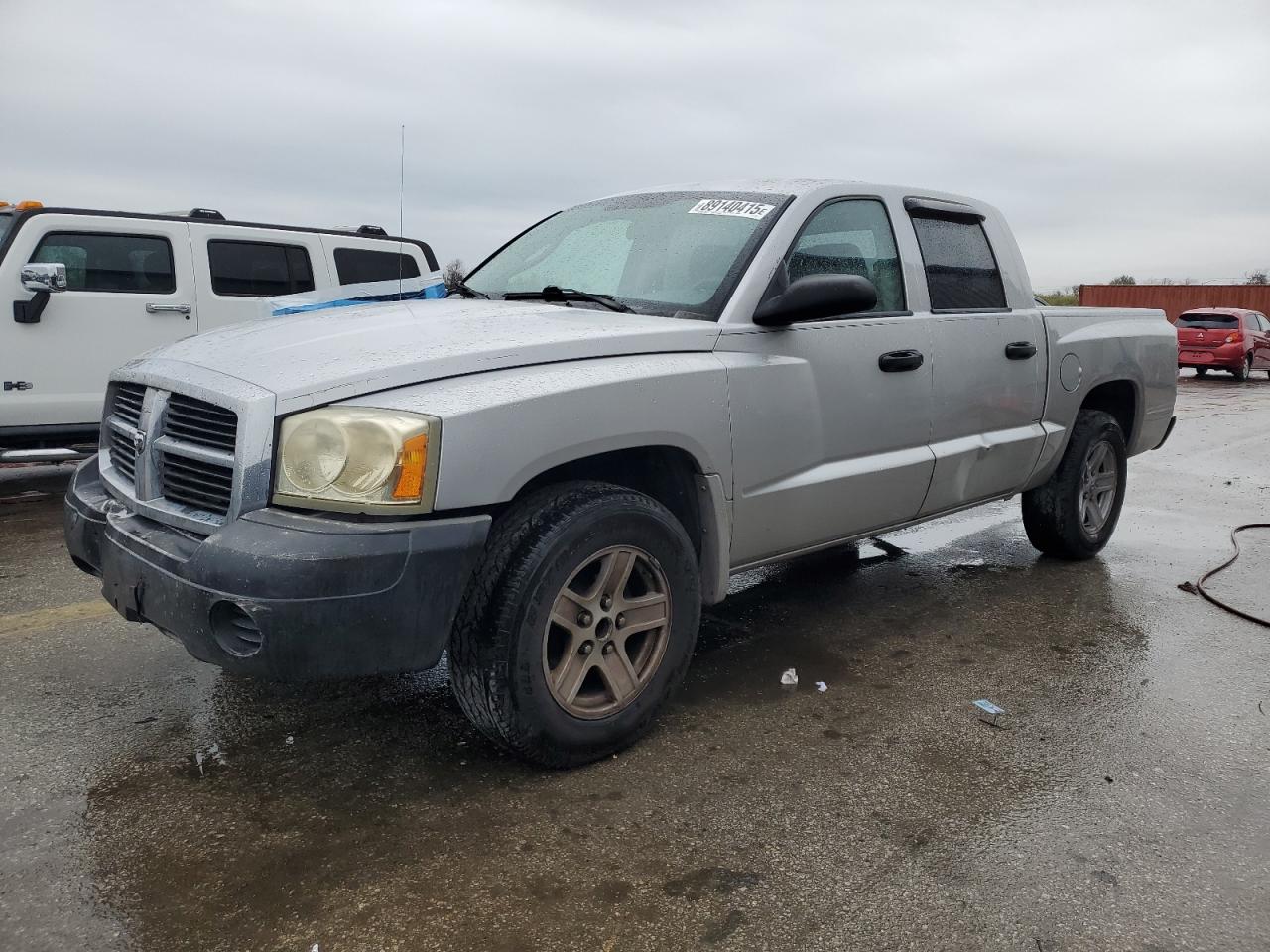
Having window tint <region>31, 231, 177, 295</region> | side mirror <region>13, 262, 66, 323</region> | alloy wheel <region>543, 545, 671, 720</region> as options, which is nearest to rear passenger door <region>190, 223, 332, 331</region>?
window tint <region>31, 231, 177, 295</region>

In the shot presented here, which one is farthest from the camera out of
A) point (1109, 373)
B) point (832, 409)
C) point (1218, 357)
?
point (1218, 357)

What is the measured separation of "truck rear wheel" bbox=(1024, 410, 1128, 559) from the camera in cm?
521

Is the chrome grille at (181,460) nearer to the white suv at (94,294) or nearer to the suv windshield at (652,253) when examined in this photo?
the suv windshield at (652,253)

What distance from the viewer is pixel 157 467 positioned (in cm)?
290

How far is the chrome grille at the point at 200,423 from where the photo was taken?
268cm

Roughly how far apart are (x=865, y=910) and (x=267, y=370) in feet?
6.52

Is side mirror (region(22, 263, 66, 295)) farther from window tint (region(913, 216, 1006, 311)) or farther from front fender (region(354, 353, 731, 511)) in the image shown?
window tint (region(913, 216, 1006, 311))

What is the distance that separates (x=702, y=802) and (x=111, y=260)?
6.56 m

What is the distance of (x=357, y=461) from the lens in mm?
2520

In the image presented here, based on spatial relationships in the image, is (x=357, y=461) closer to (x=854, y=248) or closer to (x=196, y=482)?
(x=196, y=482)

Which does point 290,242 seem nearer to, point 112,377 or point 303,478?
point 112,377

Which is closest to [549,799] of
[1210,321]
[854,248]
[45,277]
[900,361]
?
[900,361]

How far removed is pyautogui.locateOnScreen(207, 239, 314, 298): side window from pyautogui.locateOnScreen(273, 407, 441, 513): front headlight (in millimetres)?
6008

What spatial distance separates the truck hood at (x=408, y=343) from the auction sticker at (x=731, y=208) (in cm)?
63
